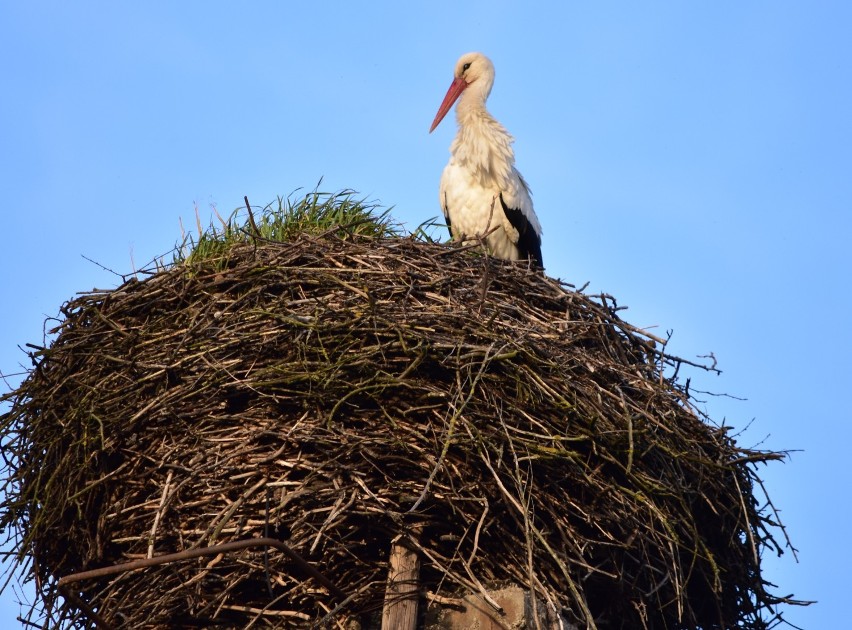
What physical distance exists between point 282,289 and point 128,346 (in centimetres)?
63

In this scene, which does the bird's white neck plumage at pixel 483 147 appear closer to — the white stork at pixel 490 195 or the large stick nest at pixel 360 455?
the white stork at pixel 490 195

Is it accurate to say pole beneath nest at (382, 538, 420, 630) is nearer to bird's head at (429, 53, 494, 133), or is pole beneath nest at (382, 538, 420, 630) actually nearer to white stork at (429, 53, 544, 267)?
white stork at (429, 53, 544, 267)

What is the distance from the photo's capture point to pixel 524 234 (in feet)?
20.5

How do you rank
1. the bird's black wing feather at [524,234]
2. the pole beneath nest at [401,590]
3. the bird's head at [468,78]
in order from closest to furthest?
1. the pole beneath nest at [401,590]
2. the bird's black wing feather at [524,234]
3. the bird's head at [468,78]

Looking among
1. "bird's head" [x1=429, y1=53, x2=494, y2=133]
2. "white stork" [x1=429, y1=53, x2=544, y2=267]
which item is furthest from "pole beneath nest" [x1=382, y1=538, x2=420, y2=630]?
"bird's head" [x1=429, y1=53, x2=494, y2=133]

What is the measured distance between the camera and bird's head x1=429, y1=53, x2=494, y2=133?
280 inches

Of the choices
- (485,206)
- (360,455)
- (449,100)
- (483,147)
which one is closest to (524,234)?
(485,206)

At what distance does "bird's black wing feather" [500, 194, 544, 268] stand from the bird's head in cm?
115

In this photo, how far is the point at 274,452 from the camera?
3.90m

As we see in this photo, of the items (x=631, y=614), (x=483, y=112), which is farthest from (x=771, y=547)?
(x=483, y=112)

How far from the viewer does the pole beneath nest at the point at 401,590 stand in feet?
12.0

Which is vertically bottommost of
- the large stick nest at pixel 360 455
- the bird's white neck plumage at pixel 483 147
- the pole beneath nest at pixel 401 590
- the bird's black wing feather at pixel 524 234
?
the pole beneath nest at pixel 401 590

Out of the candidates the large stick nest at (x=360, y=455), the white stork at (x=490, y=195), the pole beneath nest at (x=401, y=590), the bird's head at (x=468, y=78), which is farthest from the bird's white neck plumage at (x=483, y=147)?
the pole beneath nest at (x=401, y=590)

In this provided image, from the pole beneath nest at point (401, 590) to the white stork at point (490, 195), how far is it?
267 cm
